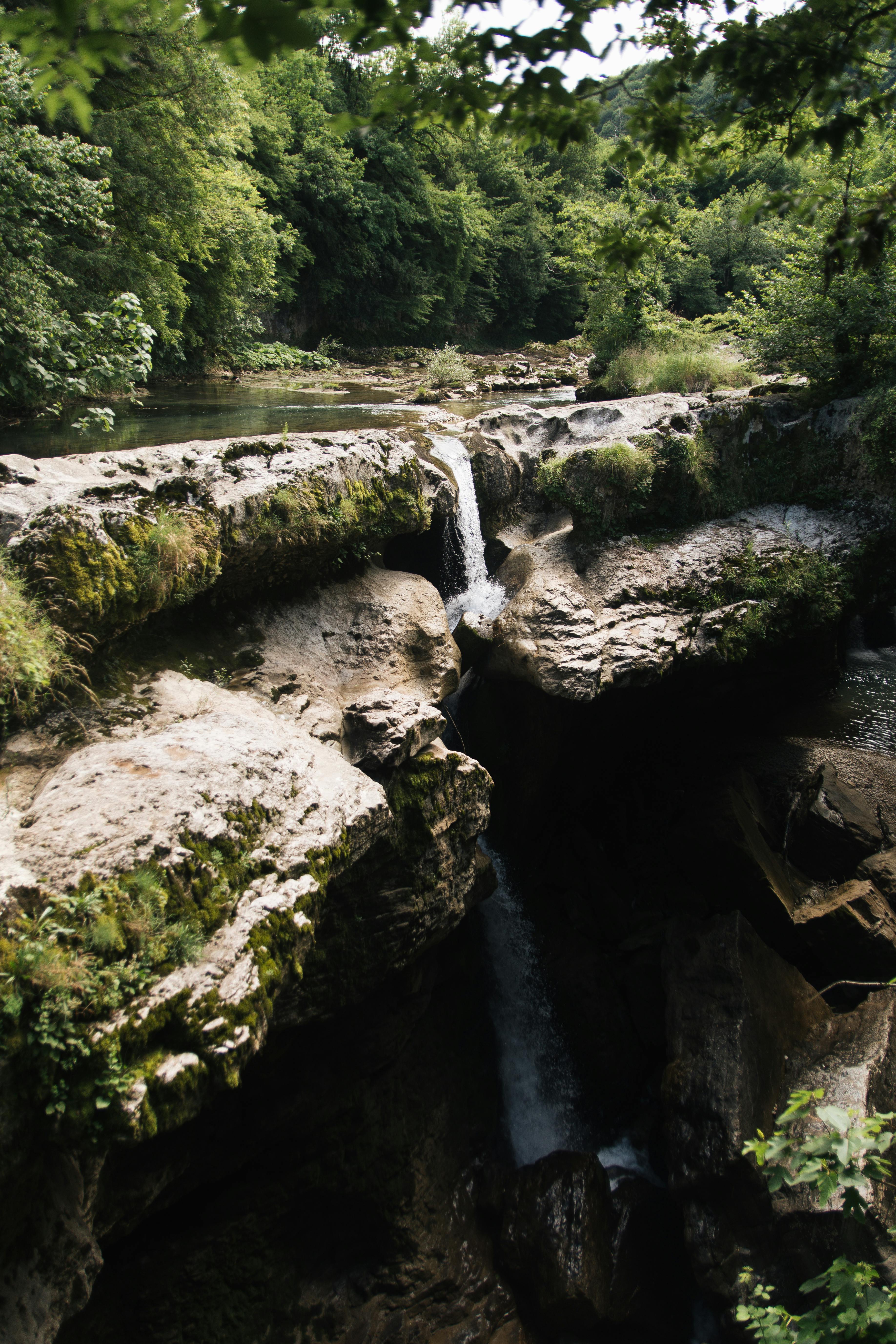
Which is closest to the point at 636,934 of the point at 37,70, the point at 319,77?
the point at 37,70

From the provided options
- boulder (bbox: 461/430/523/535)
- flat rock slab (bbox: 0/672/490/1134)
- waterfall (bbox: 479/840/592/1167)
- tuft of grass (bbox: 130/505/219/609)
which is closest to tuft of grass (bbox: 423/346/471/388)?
boulder (bbox: 461/430/523/535)

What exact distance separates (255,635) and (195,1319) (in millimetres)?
4739

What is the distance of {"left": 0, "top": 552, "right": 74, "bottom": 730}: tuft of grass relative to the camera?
12.6 feet

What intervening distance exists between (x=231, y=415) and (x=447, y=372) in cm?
707

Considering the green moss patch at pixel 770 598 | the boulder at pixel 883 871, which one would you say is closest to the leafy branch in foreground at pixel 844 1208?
the boulder at pixel 883 871

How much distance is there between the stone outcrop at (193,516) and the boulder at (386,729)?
1.57 metres

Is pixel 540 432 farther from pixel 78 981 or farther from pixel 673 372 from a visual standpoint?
pixel 78 981

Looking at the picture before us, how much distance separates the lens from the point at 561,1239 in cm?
525

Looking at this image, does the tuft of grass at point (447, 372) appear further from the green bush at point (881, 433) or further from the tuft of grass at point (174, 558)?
the tuft of grass at point (174, 558)

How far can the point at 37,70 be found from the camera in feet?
6.55

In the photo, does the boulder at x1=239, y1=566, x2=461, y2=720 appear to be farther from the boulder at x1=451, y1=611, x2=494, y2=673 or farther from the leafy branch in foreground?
the leafy branch in foreground

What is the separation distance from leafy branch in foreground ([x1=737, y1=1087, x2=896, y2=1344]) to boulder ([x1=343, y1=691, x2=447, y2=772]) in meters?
3.18

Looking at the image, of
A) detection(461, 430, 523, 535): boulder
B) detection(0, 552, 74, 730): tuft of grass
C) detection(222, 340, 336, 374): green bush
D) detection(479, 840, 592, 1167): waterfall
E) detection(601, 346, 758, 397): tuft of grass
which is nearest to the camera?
detection(0, 552, 74, 730): tuft of grass

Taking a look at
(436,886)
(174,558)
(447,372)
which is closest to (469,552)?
(174,558)
